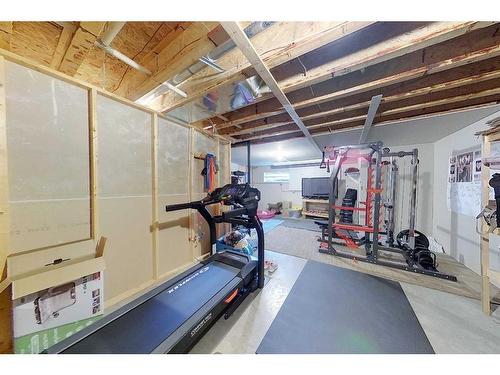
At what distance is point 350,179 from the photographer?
5.36 meters

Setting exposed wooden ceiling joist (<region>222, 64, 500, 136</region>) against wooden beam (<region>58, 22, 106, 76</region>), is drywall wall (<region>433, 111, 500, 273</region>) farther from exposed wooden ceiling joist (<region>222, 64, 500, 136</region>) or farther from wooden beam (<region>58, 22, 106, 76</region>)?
wooden beam (<region>58, 22, 106, 76</region>)

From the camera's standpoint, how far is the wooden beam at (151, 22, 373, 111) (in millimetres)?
1206

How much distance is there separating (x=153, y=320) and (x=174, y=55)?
2240 mm

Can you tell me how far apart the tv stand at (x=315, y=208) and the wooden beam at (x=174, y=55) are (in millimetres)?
6275

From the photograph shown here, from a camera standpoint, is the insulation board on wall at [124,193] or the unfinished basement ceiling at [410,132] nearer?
the insulation board on wall at [124,193]

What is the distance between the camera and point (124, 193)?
2.05 meters

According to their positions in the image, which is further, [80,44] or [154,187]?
[154,187]

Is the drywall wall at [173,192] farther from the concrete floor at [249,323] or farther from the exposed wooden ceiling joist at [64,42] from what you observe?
the concrete floor at [249,323]

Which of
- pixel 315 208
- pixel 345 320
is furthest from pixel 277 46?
→ pixel 315 208

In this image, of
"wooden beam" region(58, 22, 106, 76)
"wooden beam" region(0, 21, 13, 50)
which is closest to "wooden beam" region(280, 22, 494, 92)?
"wooden beam" region(58, 22, 106, 76)

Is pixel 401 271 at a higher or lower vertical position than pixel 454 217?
lower

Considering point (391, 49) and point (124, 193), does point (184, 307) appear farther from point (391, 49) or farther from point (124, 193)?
point (391, 49)

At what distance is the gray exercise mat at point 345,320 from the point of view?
1419 mm

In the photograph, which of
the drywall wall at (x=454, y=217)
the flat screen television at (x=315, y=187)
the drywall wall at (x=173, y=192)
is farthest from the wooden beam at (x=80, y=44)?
the flat screen television at (x=315, y=187)
